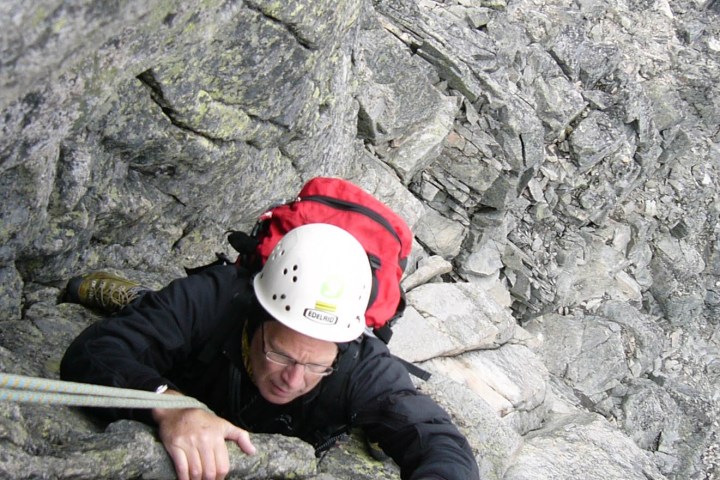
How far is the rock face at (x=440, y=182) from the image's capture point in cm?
421

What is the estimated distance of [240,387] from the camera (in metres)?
5.32

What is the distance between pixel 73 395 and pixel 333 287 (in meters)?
2.24

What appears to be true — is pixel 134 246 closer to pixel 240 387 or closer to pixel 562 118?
pixel 240 387

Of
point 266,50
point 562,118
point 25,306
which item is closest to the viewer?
point 25,306

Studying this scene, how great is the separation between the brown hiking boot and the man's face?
7.76 feet

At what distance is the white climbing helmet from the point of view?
504cm

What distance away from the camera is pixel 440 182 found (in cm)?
2059

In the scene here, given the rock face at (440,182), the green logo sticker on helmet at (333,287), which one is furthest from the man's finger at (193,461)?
the green logo sticker on helmet at (333,287)

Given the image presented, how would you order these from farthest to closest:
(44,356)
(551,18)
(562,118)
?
1. (551,18)
2. (562,118)
3. (44,356)

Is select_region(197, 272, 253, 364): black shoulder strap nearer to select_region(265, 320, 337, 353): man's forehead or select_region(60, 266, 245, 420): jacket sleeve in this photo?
select_region(60, 266, 245, 420): jacket sleeve

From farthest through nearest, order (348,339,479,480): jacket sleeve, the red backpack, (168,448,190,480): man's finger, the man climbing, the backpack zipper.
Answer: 1. the backpack zipper
2. the red backpack
3. (348,339,479,480): jacket sleeve
4. the man climbing
5. (168,448,190,480): man's finger

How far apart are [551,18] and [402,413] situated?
86.4 feet

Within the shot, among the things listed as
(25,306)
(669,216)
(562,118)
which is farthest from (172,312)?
(669,216)

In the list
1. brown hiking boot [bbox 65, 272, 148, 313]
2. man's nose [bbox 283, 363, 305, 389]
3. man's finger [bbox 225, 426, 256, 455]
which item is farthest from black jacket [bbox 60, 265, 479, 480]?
brown hiking boot [bbox 65, 272, 148, 313]
